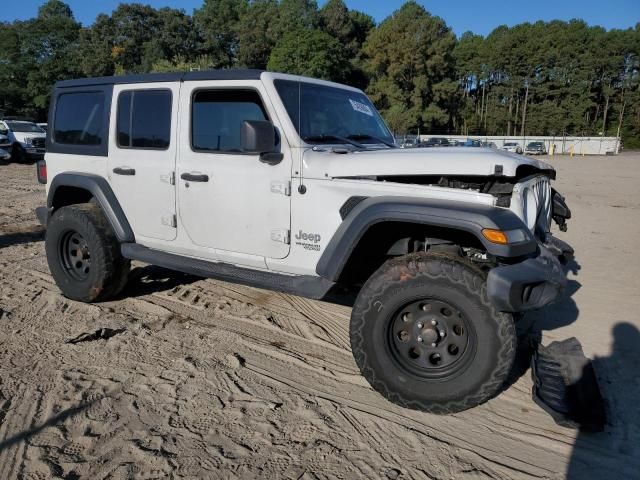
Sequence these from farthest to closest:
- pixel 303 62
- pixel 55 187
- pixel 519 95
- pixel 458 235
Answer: pixel 519 95 → pixel 303 62 → pixel 55 187 → pixel 458 235

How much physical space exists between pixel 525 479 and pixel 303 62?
60746 millimetres

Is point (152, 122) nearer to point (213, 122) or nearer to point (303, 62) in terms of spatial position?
point (213, 122)

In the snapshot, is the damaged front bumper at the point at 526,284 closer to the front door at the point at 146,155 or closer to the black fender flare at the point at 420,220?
the black fender flare at the point at 420,220

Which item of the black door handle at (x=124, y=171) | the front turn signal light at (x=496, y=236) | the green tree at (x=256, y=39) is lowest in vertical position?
the front turn signal light at (x=496, y=236)

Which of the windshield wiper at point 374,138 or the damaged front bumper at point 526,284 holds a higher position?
the windshield wiper at point 374,138

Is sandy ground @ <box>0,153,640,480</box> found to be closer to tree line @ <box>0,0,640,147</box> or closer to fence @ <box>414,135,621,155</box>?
tree line @ <box>0,0,640,147</box>

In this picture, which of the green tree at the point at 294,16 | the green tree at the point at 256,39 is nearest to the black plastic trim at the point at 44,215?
the green tree at the point at 256,39

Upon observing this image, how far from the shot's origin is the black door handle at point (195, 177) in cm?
388

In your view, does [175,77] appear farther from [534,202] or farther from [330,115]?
[534,202]

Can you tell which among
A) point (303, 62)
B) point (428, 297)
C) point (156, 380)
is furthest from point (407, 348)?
point (303, 62)

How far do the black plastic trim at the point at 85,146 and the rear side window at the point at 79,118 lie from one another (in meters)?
0.03

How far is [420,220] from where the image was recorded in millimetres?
2938

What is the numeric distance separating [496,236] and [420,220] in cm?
43

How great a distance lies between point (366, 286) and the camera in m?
3.17
